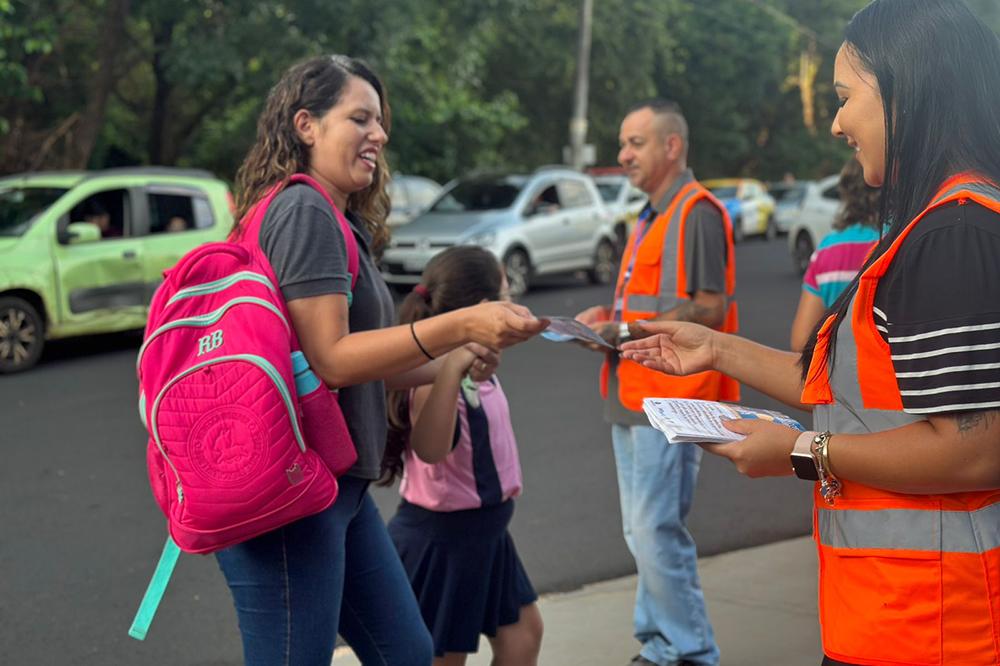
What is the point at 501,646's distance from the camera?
3455 millimetres

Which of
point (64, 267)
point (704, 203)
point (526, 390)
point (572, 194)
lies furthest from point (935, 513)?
point (572, 194)

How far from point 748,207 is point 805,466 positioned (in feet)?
90.6

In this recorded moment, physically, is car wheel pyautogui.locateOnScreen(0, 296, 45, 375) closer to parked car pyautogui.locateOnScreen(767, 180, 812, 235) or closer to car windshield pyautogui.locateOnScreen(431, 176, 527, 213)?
car windshield pyautogui.locateOnScreen(431, 176, 527, 213)

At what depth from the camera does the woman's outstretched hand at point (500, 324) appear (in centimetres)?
246

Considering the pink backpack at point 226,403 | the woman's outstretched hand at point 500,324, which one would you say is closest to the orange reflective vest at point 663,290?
the woman's outstretched hand at point 500,324

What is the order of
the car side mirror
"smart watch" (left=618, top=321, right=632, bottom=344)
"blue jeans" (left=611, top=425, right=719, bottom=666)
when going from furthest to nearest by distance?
the car side mirror < "blue jeans" (left=611, top=425, right=719, bottom=666) < "smart watch" (left=618, top=321, right=632, bottom=344)

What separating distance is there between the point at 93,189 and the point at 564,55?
69.3 feet

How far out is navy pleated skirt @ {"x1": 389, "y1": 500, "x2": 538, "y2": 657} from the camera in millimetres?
3324

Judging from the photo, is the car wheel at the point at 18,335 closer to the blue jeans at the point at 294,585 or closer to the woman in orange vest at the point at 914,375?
the blue jeans at the point at 294,585

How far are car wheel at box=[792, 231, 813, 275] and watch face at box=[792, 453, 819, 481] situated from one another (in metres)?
17.1

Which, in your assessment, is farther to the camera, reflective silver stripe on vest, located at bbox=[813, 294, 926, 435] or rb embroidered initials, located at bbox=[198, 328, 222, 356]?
rb embroidered initials, located at bbox=[198, 328, 222, 356]

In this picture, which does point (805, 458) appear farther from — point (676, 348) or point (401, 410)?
point (401, 410)

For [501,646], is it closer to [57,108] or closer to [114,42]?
[114,42]

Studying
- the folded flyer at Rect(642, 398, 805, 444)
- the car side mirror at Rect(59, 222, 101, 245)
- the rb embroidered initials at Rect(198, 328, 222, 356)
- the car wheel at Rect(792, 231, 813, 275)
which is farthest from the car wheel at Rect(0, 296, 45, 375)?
the car wheel at Rect(792, 231, 813, 275)
